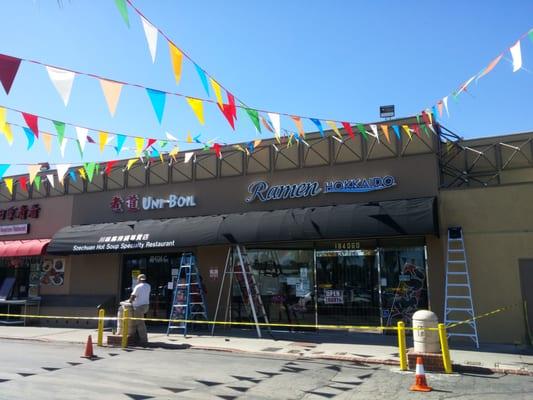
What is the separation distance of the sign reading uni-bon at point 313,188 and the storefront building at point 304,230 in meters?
0.03

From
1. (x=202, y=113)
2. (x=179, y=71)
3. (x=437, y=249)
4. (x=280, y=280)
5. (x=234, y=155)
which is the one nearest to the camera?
(x=179, y=71)

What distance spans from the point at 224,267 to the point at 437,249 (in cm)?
647

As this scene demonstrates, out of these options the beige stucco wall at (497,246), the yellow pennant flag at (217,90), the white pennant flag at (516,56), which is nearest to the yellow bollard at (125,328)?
the yellow pennant flag at (217,90)

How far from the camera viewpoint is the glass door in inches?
573

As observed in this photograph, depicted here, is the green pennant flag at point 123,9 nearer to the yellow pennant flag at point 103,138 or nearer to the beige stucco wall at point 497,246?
the yellow pennant flag at point 103,138

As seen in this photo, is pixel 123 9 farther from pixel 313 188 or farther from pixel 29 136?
pixel 313 188

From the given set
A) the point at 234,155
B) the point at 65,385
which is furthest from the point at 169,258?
the point at 65,385

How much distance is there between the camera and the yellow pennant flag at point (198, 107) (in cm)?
1059

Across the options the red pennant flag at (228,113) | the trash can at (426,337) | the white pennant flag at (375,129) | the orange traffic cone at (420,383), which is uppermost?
the white pennant flag at (375,129)

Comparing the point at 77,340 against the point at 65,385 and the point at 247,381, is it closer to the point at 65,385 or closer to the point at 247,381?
the point at 65,385

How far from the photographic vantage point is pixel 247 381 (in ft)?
29.2

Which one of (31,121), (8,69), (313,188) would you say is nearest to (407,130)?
(313,188)

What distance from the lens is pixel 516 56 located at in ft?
30.7

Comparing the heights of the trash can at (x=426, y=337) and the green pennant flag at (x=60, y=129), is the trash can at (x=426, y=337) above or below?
below
